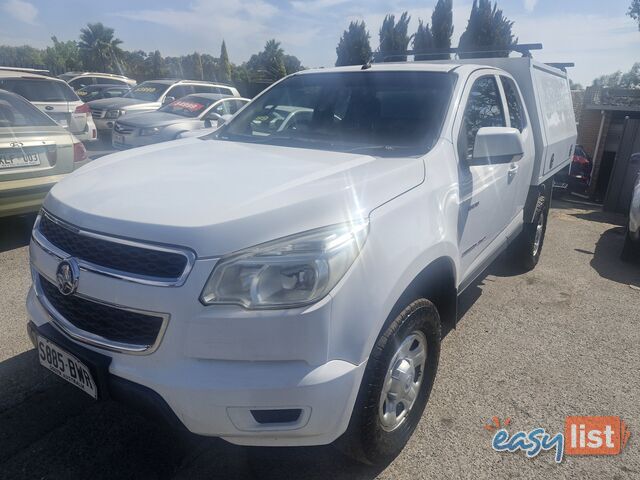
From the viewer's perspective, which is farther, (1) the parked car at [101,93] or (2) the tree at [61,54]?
(2) the tree at [61,54]

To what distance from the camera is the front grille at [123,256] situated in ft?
5.33

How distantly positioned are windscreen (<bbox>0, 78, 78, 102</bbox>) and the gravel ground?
660 centimetres

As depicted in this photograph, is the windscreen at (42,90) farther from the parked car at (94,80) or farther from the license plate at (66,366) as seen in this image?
the parked car at (94,80)

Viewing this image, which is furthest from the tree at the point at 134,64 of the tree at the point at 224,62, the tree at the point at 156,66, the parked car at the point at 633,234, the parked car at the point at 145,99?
the parked car at the point at 633,234

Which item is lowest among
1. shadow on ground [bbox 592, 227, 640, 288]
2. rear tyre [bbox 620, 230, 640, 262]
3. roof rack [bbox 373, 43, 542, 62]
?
shadow on ground [bbox 592, 227, 640, 288]

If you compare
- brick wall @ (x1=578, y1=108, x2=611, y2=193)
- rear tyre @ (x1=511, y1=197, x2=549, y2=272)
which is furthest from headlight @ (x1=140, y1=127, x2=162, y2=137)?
brick wall @ (x1=578, y1=108, x2=611, y2=193)

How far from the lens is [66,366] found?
1.94m

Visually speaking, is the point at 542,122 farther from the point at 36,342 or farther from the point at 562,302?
the point at 36,342

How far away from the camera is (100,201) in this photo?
76.1 inches

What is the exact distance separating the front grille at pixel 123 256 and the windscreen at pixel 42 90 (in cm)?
890

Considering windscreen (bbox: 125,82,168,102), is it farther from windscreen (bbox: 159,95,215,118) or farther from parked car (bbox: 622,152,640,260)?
parked car (bbox: 622,152,640,260)

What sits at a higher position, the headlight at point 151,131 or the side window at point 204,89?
the side window at point 204,89

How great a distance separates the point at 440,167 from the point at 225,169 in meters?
1.10

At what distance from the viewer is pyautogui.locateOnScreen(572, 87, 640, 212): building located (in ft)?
32.1
